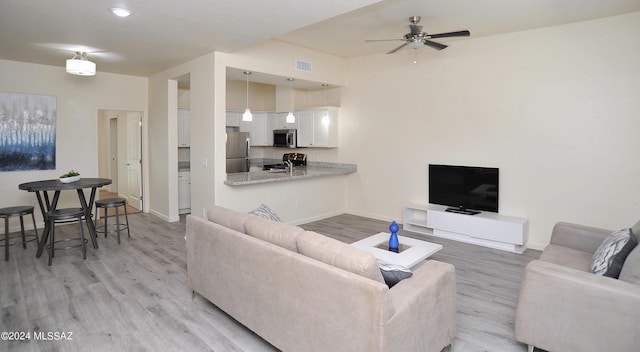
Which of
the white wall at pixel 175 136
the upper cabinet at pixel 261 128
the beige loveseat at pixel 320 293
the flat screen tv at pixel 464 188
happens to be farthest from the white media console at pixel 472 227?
the upper cabinet at pixel 261 128

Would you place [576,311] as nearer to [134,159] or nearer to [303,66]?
[303,66]

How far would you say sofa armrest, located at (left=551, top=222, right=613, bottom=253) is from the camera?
3.25 m

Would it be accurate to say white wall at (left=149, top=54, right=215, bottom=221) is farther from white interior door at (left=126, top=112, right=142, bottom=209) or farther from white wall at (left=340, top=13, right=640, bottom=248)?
white wall at (left=340, top=13, right=640, bottom=248)

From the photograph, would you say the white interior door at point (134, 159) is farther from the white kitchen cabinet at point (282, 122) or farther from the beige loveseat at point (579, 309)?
the beige loveseat at point (579, 309)

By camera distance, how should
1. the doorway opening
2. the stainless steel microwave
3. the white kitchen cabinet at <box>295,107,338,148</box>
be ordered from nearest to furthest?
the white kitchen cabinet at <box>295,107,338,148</box>
the doorway opening
the stainless steel microwave

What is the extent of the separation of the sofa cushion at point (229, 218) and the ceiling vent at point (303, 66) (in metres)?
3.59

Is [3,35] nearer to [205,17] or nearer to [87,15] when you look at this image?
[87,15]

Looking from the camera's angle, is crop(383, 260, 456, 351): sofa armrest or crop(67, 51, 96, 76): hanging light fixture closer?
crop(383, 260, 456, 351): sofa armrest

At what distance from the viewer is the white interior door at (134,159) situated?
7.19 m

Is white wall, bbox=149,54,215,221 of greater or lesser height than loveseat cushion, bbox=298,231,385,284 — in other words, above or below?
above

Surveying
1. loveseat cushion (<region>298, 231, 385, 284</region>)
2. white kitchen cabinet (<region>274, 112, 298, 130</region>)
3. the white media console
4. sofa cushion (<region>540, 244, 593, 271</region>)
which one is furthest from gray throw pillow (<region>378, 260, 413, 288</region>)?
white kitchen cabinet (<region>274, 112, 298, 130</region>)

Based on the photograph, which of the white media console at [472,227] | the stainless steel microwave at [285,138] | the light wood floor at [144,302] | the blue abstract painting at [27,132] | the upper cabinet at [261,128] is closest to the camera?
the light wood floor at [144,302]

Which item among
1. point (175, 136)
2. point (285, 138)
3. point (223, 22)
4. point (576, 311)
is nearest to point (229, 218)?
point (223, 22)

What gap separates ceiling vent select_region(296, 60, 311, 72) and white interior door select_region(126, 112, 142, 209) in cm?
343
